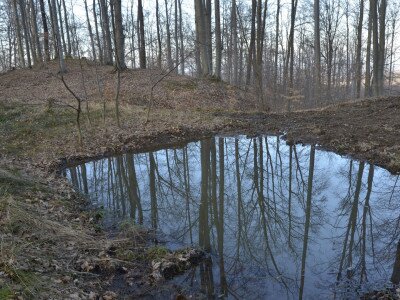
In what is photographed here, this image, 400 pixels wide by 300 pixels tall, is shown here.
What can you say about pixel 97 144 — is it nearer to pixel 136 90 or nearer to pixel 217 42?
pixel 136 90

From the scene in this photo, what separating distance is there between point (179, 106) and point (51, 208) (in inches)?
466

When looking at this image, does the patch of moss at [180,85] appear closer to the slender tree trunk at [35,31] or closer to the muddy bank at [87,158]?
the muddy bank at [87,158]

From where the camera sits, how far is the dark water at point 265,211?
4863mm

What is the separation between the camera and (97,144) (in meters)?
11.8

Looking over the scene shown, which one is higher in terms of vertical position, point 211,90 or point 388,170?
point 211,90

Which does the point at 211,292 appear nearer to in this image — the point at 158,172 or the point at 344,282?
the point at 344,282

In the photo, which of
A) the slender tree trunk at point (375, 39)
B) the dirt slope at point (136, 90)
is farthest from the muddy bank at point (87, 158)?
the slender tree trunk at point (375, 39)

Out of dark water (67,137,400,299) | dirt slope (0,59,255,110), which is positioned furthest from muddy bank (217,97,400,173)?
dirt slope (0,59,255,110)

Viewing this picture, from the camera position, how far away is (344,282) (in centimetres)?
466

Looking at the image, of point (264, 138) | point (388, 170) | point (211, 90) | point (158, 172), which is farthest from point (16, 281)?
point (211, 90)

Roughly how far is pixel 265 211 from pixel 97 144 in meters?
6.61

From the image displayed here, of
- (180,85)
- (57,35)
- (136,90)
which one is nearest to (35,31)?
(57,35)

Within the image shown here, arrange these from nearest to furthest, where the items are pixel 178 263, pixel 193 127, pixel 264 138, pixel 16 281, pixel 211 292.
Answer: pixel 16 281 < pixel 211 292 < pixel 178 263 < pixel 264 138 < pixel 193 127

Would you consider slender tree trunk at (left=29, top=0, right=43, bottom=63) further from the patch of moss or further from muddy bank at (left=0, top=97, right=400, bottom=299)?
muddy bank at (left=0, top=97, right=400, bottom=299)
